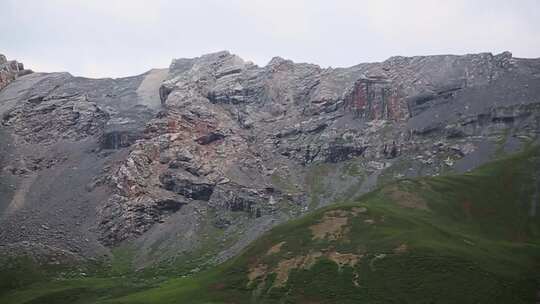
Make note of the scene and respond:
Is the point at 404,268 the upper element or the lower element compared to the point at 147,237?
upper

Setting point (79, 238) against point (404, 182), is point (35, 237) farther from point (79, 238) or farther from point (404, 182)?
point (404, 182)

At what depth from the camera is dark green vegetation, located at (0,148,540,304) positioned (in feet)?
276

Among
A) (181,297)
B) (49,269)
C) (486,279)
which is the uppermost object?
(486,279)

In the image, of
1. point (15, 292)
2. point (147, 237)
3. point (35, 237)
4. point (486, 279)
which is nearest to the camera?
point (486, 279)

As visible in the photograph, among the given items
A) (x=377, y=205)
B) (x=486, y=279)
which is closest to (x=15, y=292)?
(x=377, y=205)

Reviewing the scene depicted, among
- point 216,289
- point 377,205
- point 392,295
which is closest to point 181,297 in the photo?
point 216,289

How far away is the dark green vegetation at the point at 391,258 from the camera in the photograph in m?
84.2

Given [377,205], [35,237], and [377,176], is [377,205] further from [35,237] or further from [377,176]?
[35,237]

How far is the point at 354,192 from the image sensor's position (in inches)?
7362

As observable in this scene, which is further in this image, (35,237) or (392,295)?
(35,237)

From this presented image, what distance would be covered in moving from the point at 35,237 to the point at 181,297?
8945 cm

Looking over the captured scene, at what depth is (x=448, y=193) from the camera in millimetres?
128250

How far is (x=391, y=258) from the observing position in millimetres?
92125

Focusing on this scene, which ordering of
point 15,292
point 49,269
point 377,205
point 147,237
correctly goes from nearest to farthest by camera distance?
point 377,205, point 15,292, point 49,269, point 147,237
